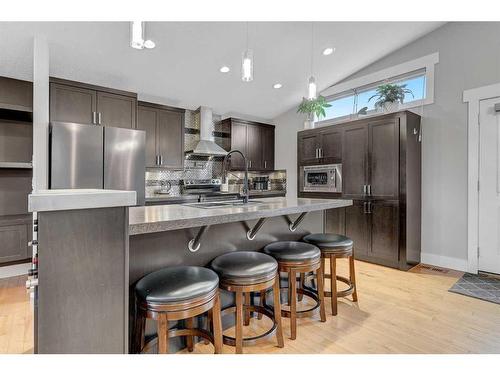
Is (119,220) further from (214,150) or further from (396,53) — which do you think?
(396,53)

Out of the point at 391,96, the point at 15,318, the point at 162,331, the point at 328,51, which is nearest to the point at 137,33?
the point at 162,331

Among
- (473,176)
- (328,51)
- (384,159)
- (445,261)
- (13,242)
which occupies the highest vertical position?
(328,51)

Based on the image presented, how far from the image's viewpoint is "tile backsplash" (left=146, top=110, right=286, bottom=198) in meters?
4.64

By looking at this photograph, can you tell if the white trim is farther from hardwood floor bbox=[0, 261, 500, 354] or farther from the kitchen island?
the kitchen island

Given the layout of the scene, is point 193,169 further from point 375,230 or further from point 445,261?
point 445,261

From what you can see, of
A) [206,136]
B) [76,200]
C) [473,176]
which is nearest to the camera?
[76,200]

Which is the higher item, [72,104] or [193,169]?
[72,104]

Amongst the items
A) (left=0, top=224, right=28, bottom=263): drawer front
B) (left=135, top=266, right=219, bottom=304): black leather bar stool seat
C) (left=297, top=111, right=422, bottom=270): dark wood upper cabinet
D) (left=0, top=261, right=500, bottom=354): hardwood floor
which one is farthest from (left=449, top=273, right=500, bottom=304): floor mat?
(left=0, top=224, right=28, bottom=263): drawer front

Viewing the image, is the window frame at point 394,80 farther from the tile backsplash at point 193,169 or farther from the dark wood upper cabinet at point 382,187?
the tile backsplash at point 193,169

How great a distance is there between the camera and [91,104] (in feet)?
11.2

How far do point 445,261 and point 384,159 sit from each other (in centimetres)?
161

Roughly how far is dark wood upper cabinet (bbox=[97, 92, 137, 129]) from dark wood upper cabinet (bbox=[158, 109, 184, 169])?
59 cm

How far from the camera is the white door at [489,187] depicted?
3.23m
